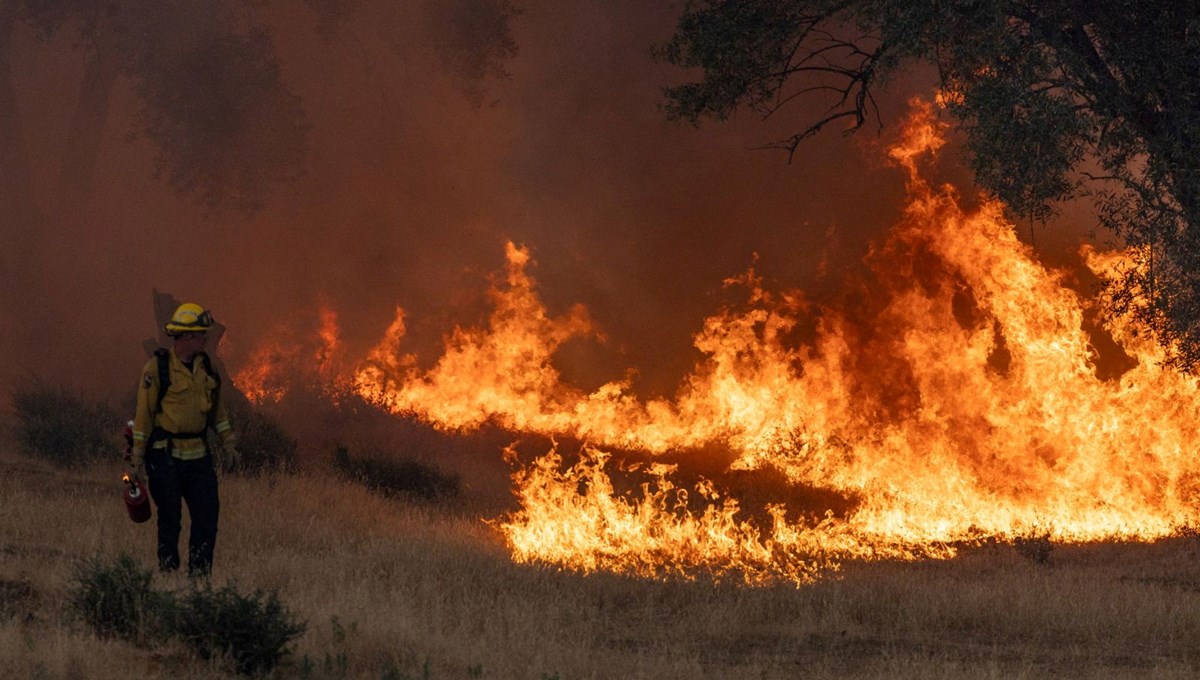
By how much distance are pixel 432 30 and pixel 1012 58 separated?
1857cm

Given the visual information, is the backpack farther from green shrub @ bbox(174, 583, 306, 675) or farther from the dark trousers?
green shrub @ bbox(174, 583, 306, 675)

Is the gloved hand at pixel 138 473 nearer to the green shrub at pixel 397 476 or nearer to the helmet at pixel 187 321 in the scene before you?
the helmet at pixel 187 321

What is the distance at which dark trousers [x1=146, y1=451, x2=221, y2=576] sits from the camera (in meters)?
10.0

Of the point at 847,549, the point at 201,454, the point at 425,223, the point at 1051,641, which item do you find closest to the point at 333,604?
the point at 201,454

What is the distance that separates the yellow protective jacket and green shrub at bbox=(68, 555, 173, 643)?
55.1 inches

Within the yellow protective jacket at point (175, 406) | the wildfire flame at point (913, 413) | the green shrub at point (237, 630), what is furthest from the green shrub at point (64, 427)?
the green shrub at point (237, 630)

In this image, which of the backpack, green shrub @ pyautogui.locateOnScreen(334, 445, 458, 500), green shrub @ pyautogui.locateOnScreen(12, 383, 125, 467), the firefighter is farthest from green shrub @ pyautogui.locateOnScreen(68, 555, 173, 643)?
green shrub @ pyautogui.locateOnScreen(12, 383, 125, 467)

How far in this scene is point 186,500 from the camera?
10.1 m

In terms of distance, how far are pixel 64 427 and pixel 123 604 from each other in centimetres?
1058

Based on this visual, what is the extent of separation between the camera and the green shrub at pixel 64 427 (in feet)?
58.0

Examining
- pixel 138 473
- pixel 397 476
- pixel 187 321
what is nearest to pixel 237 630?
pixel 138 473

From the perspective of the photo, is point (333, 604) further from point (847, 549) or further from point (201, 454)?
point (847, 549)

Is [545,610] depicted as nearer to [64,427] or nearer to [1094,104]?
[1094,104]

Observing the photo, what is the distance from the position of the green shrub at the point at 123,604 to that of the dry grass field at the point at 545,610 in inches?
5.5
